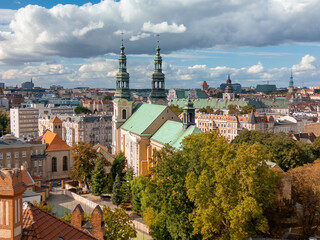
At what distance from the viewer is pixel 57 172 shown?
72.6 m

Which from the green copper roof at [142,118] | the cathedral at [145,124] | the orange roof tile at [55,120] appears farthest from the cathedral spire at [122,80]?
the orange roof tile at [55,120]

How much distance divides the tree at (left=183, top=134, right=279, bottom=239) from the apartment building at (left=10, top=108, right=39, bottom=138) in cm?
10888

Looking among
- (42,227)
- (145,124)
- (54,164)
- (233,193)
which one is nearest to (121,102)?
(145,124)

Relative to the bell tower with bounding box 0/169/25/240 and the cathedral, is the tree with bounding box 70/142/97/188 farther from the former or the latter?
the bell tower with bounding box 0/169/25/240

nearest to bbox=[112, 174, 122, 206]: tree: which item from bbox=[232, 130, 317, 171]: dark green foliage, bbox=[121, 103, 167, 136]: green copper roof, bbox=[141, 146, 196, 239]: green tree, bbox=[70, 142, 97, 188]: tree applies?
bbox=[121, 103, 167, 136]: green copper roof

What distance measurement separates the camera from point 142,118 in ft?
214

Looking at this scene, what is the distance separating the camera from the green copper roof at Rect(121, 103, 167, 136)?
6122 cm

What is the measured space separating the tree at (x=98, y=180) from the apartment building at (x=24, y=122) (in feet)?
259

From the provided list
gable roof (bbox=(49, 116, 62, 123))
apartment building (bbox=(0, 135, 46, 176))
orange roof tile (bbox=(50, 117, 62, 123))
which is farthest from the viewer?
orange roof tile (bbox=(50, 117, 62, 123))

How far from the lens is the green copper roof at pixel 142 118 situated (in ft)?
201

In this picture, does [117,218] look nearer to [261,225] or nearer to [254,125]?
[261,225]

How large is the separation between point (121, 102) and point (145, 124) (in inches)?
490

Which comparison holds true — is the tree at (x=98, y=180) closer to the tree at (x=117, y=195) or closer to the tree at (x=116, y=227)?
the tree at (x=117, y=195)

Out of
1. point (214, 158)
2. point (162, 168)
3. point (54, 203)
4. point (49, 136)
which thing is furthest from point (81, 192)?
point (214, 158)
